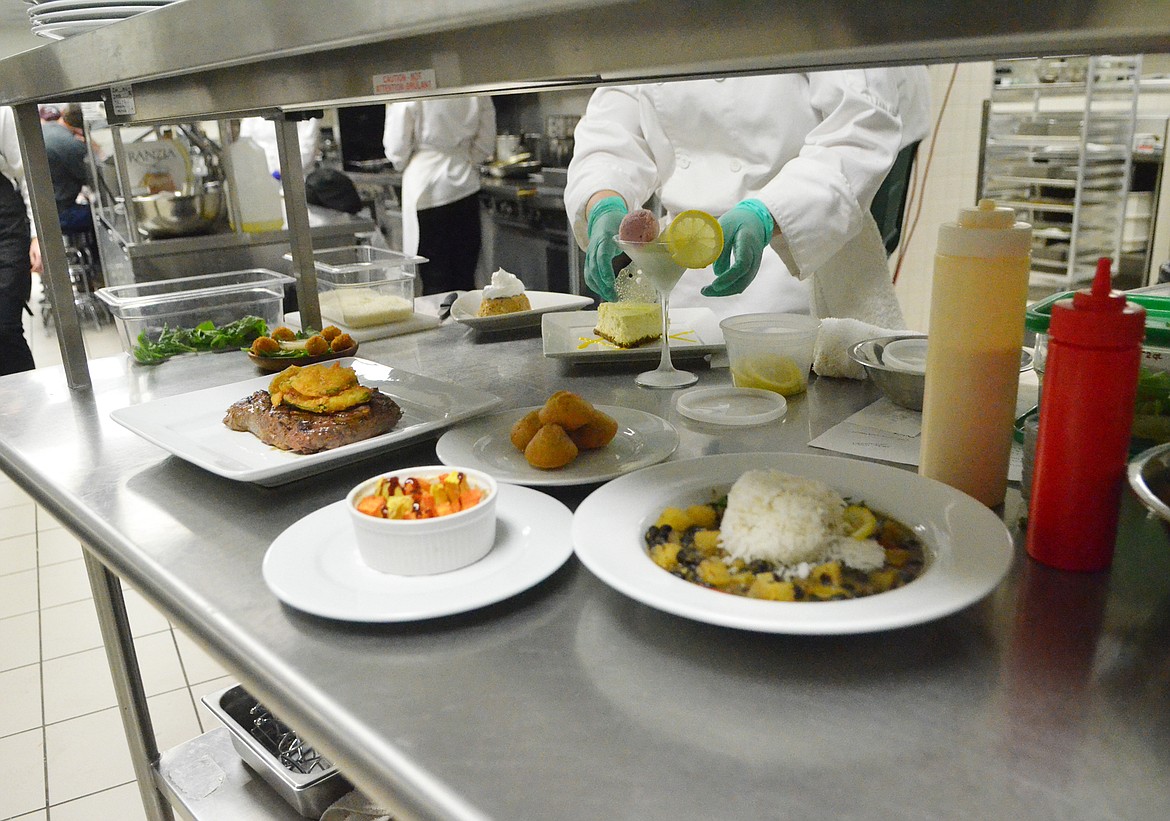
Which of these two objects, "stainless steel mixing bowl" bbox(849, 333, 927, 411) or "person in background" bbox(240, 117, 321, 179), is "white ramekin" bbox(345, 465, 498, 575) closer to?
"stainless steel mixing bowl" bbox(849, 333, 927, 411)

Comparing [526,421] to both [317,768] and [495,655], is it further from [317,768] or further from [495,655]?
[317,768]

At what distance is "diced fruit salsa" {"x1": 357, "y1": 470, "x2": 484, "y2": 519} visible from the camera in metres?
0.86

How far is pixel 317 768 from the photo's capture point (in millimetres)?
1305

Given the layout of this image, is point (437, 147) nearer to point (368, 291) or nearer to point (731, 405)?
point (368, 291)

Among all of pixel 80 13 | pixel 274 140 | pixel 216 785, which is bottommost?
pixel 216 785

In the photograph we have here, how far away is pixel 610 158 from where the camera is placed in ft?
7.57

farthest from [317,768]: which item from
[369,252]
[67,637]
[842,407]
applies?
[67,637]

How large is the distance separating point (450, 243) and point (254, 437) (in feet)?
14.0

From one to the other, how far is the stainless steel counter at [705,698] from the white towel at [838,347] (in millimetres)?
520

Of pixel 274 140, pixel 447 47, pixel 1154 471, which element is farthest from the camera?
pixel 274 140

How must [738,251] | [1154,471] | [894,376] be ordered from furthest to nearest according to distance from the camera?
[738,251] < [894,376] < [1154,471]

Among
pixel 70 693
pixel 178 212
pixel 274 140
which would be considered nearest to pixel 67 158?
pixel 274 140

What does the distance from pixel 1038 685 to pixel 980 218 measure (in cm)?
43

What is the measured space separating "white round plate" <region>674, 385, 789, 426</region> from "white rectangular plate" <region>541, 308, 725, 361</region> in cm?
22
